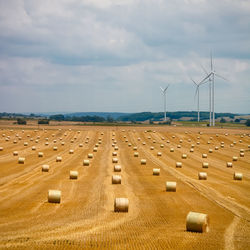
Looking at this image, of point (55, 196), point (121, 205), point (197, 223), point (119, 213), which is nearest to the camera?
point (197, 223)

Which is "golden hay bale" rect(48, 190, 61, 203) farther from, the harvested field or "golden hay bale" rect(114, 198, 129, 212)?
"golden hay bale" rect(114, 198, 129, 212)

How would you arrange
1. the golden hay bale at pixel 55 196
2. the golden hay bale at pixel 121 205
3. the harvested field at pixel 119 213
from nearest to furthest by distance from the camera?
the harvested field at pixel 119 213
the golden hay bale at pixel 121 205
the golden hay bale at pixel 55 196

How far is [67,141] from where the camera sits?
90.1 m

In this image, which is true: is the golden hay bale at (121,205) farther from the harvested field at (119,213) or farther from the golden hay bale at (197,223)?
the golden hay bale at (197,223)

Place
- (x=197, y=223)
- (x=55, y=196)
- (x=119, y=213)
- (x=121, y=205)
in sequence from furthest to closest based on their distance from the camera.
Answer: (x=55, y=196) < (x=119, y=213) < (x=121, y=205) < (x=197, y=223)

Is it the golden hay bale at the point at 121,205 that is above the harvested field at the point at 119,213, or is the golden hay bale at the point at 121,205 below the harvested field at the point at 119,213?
above

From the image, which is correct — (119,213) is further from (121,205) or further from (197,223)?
(197,223)

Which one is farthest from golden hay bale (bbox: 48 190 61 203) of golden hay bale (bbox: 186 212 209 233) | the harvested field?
golden hay bale (bbox: 186 212 209 233)

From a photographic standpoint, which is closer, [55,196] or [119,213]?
[119,213]

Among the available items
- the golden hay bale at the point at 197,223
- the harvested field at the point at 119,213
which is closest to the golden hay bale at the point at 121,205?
the harvested field at the point at 119,213

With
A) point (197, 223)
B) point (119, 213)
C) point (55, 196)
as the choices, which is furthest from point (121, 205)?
point (197, 223)

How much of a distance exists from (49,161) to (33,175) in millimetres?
13999

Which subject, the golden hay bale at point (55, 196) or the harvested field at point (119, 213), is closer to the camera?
the harvested field at point (119, 213)

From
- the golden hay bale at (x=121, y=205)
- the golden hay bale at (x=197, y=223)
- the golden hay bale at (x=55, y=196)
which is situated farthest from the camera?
the golden hay bale at (x=55, y=196)
